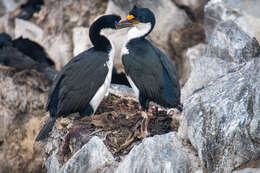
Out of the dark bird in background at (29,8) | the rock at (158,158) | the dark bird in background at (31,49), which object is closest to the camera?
the rock at (158,158)

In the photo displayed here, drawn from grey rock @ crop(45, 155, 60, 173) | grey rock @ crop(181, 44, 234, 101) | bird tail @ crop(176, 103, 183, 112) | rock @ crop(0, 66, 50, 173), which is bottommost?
rock @ crop(0, 66, 50, 173)

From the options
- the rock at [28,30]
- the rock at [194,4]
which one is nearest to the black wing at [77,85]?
the rock at [194,4]

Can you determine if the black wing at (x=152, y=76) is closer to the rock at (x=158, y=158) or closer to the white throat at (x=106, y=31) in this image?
the white throat at (x=106, y=31)

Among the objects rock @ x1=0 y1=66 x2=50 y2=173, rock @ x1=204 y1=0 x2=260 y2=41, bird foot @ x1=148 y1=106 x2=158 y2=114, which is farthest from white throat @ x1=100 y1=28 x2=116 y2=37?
rock @ x1=0 y1=66 x2=50 y2=173

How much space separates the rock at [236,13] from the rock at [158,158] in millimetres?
3750

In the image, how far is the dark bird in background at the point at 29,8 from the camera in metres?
12.5

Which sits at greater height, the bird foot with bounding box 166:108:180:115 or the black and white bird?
the black and white bird

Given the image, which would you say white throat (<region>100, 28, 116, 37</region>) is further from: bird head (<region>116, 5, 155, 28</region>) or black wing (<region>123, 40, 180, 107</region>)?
black wing (<region>123, 40, 180, 107</region>)

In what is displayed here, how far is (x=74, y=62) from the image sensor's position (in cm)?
618

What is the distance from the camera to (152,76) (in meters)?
6.05

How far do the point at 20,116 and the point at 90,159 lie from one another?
4.45 meters

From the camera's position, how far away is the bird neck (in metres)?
6.34

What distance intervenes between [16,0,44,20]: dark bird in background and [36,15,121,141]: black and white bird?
263 inches

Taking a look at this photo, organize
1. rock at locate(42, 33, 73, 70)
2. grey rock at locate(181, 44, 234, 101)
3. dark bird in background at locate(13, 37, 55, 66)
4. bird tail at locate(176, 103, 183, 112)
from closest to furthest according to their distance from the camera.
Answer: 1. bird tail at locate(176, 103, 183, 112)
2. grey rock at locate(181, 44, 234, 101)
3. dark bird in background at locate(13, 37, 55, 66)
4. rock at locate(42, 33, 73, 70)
